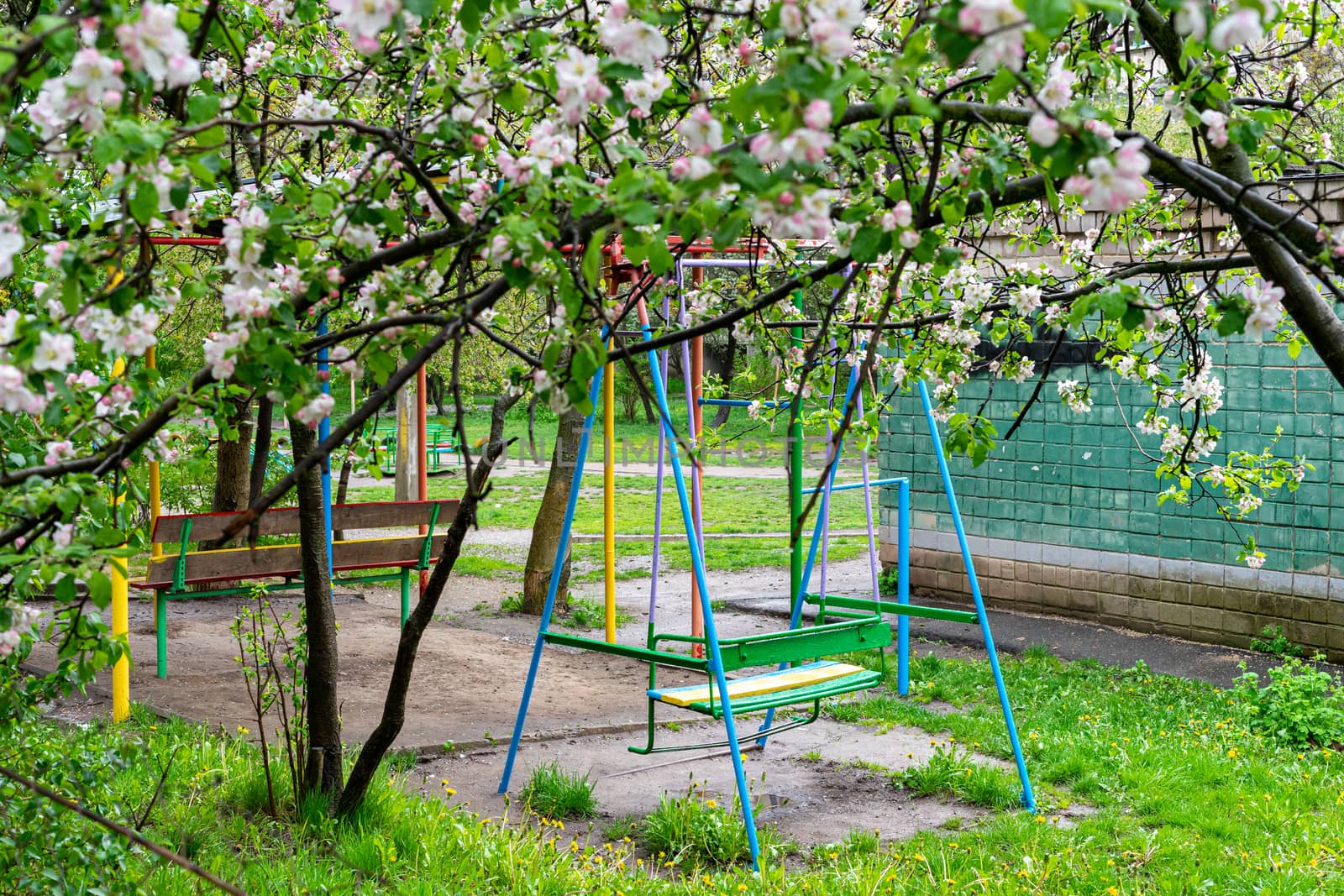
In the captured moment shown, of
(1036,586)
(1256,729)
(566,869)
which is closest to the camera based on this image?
(566,869)

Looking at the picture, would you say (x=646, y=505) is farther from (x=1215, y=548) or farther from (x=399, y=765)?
(x=399, y=765)

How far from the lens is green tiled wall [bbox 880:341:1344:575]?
7574mm

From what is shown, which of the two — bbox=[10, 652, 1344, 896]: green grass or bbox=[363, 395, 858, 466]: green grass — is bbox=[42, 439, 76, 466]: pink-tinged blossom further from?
bbox=[363, 395, 858, 466]: green grass

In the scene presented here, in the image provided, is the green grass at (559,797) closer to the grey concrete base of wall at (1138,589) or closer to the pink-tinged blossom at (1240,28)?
the pink-tinged blossom at (1240,28)

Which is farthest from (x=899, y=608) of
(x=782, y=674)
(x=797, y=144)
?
(x=797, y=144)

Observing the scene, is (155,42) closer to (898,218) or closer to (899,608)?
(898,218)

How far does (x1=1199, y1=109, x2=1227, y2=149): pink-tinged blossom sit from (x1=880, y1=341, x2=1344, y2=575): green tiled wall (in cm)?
560

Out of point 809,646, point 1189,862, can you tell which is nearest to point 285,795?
point 809,646

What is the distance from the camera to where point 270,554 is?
23.6 ft

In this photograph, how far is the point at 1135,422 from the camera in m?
8.53

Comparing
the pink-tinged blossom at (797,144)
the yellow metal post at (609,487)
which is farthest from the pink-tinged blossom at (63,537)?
the yellow metal post at (609,487)

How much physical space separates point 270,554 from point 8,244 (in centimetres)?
587

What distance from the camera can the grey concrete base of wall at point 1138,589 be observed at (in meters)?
7.63

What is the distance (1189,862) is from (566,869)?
2.17m
